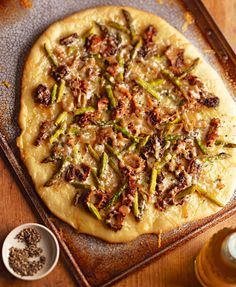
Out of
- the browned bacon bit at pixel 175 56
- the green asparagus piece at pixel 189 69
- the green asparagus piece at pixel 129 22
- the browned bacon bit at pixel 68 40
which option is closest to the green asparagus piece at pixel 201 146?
the green asparagus piece at pixel 189 69

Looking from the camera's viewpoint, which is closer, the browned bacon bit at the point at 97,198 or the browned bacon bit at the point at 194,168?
the browned bacon bit at the point at 97,198

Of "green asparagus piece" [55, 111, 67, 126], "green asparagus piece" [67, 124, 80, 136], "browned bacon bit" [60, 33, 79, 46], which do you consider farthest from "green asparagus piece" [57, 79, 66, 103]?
"browned bacon bit" [60, 33, 79, 46]

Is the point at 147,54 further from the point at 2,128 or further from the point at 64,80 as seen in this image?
the point at 2,128

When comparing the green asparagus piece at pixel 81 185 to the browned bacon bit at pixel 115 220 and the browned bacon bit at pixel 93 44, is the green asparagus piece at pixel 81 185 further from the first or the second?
the browned bacon bit at pixel 93 44

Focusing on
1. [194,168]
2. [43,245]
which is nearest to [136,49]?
[194,168]

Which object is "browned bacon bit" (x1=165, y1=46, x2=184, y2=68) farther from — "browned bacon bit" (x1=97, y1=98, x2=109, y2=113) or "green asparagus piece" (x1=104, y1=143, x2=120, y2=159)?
"green asparagus piece" (x1=104, y1=143, x2=120, y2=159)

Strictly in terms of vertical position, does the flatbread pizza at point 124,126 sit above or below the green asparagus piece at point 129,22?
below
